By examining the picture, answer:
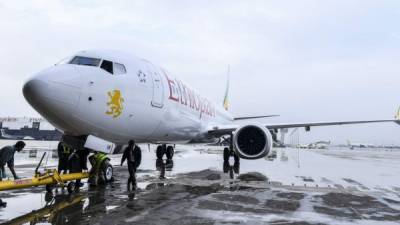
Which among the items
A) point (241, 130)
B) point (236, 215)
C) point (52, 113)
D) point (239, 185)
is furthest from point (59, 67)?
point (241, 130)

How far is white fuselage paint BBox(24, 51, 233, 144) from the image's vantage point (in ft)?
23.5

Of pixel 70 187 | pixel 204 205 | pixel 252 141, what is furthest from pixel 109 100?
pixel 252 141

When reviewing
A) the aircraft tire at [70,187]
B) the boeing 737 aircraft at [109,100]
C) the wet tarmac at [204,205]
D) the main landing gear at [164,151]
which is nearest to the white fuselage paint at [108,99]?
the boeing 737 aircraft at [109,100]

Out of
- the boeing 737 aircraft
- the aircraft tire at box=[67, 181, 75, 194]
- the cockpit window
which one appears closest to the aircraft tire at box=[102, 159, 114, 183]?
the boeing 737 aircraft

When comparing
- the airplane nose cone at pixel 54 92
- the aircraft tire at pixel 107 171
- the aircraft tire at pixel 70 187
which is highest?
the airplane nose cone at pixel 54 92

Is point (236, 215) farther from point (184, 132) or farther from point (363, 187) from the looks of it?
point (184, 132)

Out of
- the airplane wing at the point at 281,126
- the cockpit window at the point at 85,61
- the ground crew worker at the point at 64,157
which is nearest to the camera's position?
the cockpit window at the point at 85,61

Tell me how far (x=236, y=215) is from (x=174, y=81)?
7432mm

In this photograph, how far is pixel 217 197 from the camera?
771cm

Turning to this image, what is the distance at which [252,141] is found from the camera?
13.8 m

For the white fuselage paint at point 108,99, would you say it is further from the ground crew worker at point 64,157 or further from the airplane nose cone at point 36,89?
the ground crew worker at point 64,157

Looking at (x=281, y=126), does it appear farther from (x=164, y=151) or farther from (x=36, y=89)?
(x=36, y=89)

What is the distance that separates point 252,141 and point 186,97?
2.77 metres

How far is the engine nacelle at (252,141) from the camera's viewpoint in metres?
13.5
